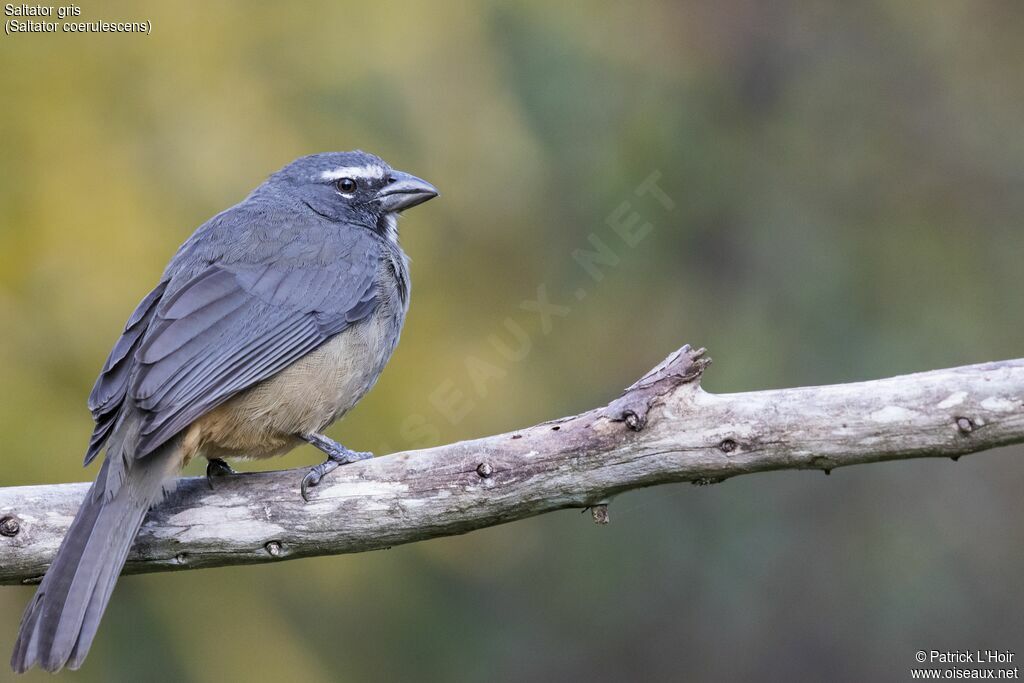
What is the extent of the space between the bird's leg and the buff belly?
0.29 feet

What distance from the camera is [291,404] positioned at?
5.20 meters

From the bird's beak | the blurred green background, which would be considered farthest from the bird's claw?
the blurred green background

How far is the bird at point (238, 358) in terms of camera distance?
4.39 meters

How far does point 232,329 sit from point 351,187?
1.42 m

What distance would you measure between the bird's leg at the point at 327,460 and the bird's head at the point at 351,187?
1.45m

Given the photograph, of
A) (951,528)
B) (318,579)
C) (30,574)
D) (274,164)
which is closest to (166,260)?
(274,164)

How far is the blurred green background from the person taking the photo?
7.05m

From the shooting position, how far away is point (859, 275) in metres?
9.16

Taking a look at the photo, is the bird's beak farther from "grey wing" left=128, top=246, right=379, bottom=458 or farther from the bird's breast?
the bird's breast

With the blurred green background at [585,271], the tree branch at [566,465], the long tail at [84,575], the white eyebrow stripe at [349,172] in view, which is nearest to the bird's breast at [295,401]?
the tree branch at [566,465]

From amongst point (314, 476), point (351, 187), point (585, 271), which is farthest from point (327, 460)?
point (585, 271)

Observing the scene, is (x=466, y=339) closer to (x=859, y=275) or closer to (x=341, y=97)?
(x=341, y=97)

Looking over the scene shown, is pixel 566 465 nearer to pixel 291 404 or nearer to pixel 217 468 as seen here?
pixel 291 404

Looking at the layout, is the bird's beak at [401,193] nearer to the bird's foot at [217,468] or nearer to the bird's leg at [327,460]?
the bird's leg at [327,460]
